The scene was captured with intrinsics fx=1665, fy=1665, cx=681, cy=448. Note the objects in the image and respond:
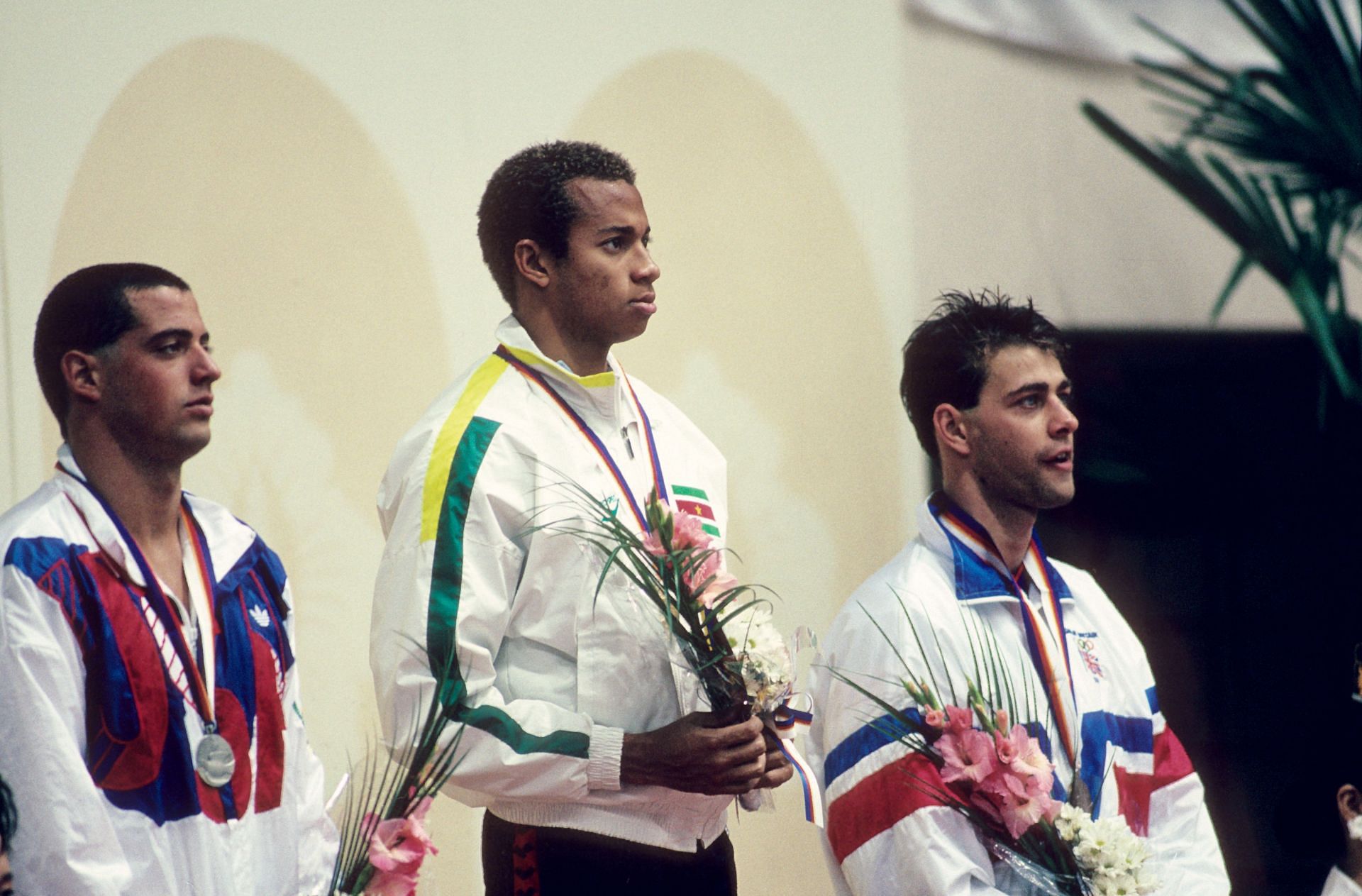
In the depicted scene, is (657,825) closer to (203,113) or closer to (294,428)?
(294,428)

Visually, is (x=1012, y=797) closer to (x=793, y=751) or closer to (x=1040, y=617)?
(x=793, y=751)

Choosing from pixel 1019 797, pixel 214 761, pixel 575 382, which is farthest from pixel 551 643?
pixel 1019 797

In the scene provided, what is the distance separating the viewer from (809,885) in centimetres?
449

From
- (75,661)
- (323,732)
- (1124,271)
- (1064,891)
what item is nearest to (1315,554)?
(1124,271)

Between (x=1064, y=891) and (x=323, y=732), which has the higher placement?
(x=323, y=732)

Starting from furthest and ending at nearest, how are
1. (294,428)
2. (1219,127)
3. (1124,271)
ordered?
(1124,271), (294,428), (1219,127)

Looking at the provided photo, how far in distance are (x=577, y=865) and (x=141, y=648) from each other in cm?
77

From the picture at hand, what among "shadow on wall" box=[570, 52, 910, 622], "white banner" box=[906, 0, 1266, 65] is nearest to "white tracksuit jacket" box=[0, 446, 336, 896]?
"shadow on wall" box=[570, 52, 910, 622]

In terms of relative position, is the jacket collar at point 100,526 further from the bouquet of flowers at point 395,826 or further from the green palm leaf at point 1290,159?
the green palm leaf at point 1290,159

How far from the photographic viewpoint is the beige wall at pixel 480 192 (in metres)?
3.28

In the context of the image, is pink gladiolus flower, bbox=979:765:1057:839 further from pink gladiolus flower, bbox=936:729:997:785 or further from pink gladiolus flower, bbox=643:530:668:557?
pink gladiolus flower, bbox=643:530:668:557

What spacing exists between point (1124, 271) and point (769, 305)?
1.35 metres

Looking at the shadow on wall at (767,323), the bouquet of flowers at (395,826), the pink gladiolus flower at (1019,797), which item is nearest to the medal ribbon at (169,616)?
the bouquet of flowers at (395,826)

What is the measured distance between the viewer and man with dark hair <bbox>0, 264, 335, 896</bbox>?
2188 millimetres
